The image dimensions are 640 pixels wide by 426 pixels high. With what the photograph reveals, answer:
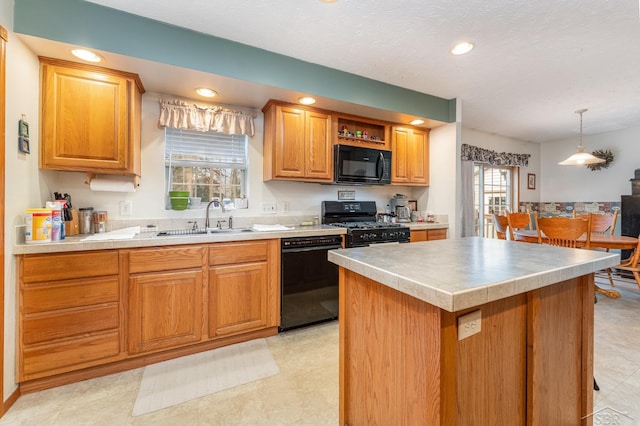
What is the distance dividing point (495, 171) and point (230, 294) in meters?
5.07

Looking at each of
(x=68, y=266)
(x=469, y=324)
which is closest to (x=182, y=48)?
(x=68, y=266)

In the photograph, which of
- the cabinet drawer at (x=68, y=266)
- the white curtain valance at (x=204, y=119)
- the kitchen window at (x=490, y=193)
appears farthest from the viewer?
the kitchen window at (x=490, y=193)

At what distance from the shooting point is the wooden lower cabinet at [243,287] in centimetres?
220

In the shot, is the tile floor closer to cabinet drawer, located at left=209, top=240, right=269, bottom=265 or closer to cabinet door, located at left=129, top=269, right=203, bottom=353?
cabinet door, located at left=129, top=269, right=203, bottom=353

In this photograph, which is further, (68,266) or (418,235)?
(418,235)

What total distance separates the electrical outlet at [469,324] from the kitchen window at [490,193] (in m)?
4.23

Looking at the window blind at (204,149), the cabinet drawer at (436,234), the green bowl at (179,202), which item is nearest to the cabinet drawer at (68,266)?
the green bowl at (179,202)

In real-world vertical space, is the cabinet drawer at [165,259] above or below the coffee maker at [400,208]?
below

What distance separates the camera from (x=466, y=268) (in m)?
Result: 1.04

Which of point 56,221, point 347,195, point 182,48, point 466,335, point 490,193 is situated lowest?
point 466,335

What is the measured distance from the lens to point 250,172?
2.94m

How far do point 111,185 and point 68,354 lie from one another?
126cm

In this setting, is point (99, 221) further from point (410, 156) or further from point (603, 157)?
point (603, 157)

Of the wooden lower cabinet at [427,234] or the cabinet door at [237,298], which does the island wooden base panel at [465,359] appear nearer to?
the cabinet door at [237,298]
